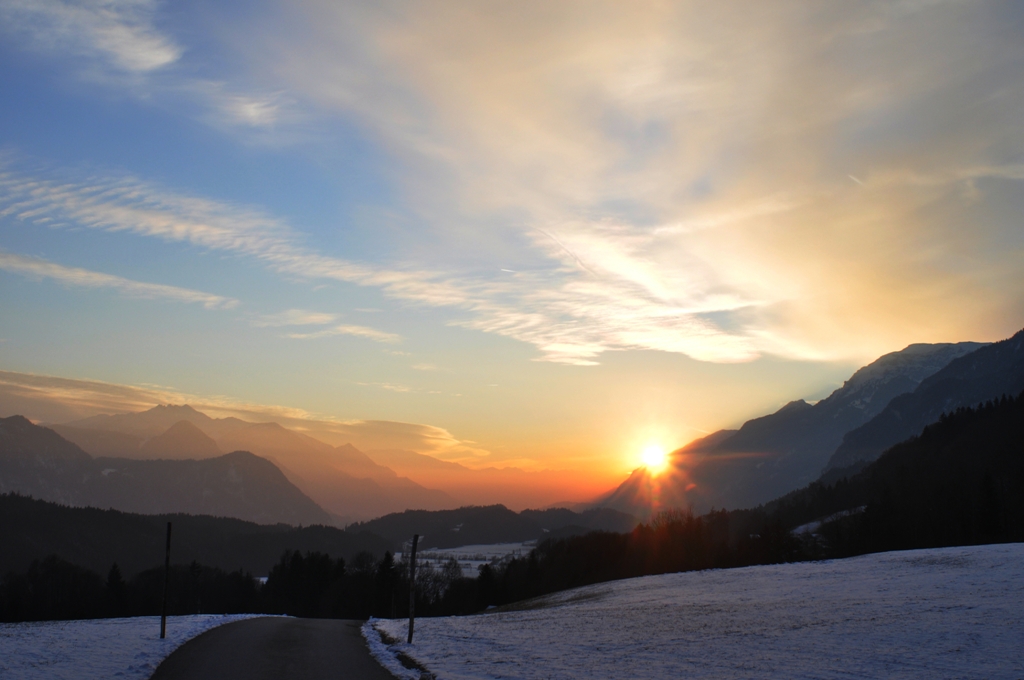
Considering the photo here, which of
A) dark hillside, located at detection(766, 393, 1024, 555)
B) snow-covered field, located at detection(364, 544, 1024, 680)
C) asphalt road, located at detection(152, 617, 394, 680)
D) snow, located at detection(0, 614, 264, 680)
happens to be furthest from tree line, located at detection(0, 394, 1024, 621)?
asphalt road, located at detection(152, 617, 394, 680)

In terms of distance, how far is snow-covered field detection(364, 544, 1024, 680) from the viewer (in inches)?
909

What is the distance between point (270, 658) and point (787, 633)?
71.1 ft

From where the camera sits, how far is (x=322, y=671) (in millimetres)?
22234

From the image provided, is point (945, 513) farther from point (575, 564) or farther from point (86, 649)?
point (86, 649)

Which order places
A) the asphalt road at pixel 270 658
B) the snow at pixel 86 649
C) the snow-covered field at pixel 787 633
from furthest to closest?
the snow-covered field at pixel 787 633, the asphalt road at pixel 270 658, the snow at pixel 86 649

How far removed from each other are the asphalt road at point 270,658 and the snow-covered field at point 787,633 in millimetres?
1579

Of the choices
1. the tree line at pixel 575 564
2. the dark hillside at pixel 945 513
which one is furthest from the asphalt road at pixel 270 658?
the dark hillside at pixel 945 513

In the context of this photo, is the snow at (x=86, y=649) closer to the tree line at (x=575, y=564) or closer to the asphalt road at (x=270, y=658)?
the asphalt road at (x=270, y=658)

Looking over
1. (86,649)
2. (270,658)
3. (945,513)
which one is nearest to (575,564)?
(945,513)

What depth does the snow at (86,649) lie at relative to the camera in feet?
69.1

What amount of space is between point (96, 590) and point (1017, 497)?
200 m

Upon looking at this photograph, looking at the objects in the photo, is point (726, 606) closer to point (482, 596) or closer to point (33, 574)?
point (482, 596)

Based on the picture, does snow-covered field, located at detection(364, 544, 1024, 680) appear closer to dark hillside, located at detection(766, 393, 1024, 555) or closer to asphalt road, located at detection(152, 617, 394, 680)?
asphalt road, located at detection(152, 617, 394, 680)

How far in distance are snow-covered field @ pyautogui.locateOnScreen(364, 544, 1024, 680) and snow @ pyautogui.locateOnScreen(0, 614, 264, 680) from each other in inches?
342
